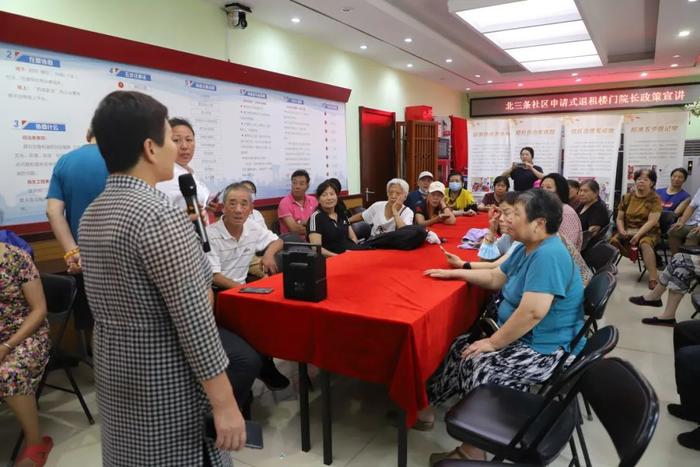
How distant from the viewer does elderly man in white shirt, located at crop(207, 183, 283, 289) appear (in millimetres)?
2732

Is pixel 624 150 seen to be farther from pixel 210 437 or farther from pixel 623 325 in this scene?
pixel 210 437

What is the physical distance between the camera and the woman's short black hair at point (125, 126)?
0.98 meters

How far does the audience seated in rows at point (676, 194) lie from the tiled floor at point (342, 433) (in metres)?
3.52

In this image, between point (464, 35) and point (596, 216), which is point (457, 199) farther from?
point (464, 35)

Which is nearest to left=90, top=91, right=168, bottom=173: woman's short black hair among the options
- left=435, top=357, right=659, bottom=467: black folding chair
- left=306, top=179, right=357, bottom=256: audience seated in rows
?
left=435, top=357, right=659, bottom=467: black folding chair

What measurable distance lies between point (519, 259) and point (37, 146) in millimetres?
3147

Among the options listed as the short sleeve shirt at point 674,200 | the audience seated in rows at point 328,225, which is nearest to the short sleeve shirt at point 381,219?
the audience seated in rows at point 328,225

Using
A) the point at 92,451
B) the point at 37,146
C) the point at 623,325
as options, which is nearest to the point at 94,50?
the point at 37,146

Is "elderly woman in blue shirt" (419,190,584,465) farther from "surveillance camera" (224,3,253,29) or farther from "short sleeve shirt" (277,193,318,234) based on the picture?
"surveillance camera" (224,3,253,29)

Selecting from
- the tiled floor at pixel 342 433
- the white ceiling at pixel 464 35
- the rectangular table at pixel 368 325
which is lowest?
the tiled floor at pixel 342 433

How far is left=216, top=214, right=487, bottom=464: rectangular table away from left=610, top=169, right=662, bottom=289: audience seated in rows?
144 inches

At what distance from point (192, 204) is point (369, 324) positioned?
2.70 ft

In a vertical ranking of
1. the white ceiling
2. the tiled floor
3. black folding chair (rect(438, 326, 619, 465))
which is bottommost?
the tiled floor

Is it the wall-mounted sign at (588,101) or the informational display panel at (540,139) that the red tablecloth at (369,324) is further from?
the wall-mounted sign at (588,101)
